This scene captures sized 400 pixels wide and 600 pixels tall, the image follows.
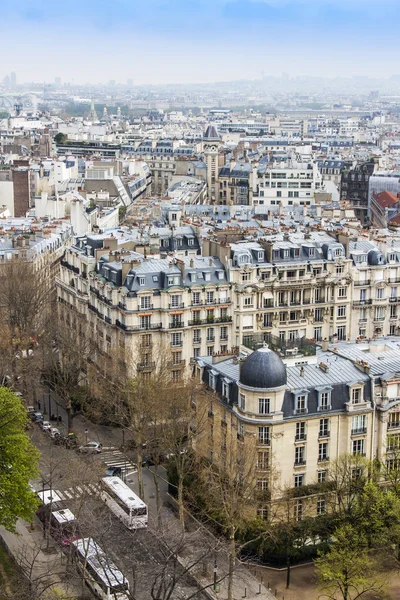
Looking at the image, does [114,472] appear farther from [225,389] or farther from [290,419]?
→ [290,419]

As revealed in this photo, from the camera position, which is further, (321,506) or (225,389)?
(225,389)

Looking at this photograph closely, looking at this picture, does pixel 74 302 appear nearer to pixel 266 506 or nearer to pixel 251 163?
pixel 266 506

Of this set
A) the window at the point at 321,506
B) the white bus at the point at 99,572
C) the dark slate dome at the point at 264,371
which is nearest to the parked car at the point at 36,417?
the white bus at the point at 99,572

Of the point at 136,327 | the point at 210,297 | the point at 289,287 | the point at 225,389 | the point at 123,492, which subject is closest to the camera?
the point at 225,389

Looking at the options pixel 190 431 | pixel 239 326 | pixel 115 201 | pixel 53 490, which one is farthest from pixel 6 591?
pixel 115 201

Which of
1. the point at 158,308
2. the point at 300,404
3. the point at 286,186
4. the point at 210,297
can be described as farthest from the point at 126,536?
the point at 286,186

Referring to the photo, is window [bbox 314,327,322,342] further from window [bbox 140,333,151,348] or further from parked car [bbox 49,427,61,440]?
parked car [bbox 49,427,61,440]

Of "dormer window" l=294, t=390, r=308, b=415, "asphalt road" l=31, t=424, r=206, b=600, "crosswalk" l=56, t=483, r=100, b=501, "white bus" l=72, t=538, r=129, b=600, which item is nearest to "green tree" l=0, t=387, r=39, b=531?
"crosswalk" l=56, t=483, r=100, b=501
